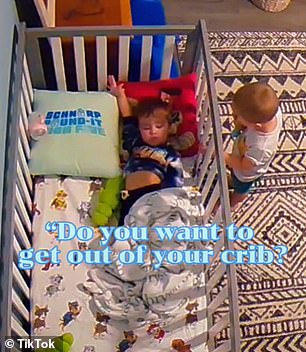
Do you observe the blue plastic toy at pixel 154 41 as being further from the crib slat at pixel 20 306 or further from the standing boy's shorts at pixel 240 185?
the crib slat at pixel 20 306

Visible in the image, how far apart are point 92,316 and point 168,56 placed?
0.71m

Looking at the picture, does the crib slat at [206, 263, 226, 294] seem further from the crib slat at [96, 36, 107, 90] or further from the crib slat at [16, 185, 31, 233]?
the crib slat at [96, 36, 107, 90]

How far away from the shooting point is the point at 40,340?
5.04 feet

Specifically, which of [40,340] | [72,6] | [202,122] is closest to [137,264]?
[40,340]

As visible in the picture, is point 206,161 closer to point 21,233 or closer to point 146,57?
point 146,57

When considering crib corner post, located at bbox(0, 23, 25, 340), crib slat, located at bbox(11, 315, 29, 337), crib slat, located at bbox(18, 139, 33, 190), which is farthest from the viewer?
crib slat, located at bbox(18, 139, 33, 190)

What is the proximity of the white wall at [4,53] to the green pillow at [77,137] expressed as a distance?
7.8 inches

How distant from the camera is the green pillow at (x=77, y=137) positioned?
1712 mm

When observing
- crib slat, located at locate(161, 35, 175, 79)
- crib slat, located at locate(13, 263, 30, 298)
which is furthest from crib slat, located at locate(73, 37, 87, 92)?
crib slat, located at locate(13, 263, 30, 298)

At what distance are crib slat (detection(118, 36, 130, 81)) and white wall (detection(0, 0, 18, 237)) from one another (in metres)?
0.28

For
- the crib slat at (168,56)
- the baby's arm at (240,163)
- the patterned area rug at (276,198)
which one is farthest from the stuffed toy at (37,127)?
the patterned area rug at (276,198)

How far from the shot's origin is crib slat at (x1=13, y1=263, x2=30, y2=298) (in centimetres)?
147

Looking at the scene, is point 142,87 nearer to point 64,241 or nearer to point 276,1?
point 64,241

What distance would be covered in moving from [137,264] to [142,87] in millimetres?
516
